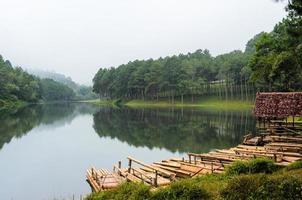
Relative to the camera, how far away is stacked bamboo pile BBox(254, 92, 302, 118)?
108 feet

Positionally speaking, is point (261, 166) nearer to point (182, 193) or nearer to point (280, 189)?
point (182, 193)

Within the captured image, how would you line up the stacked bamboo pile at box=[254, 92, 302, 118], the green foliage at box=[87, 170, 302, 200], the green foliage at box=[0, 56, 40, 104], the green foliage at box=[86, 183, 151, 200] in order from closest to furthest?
the green foliage at box=[87, 170, 302, 200] < the green foliage at box=[86, 183, 151, 200] < the stacked bamboo pile at box=[254, 92, 302, 118] < the green foliage at box=[0, 56, 40, 104]

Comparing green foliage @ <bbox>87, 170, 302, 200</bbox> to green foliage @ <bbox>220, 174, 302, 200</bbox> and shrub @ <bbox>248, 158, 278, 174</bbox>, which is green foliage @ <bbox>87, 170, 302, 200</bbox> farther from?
shrub @ <bbox>248, 158, 278, 174</bbox>

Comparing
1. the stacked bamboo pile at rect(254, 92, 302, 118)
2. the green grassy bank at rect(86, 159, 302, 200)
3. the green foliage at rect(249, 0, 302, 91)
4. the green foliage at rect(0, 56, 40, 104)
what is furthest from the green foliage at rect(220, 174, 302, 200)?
the green foliage at rect(0, 56, 40, 104)

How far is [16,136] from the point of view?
52.4 m

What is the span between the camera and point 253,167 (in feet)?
62.9

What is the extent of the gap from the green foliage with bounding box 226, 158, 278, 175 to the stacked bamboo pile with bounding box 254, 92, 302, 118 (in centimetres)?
1417

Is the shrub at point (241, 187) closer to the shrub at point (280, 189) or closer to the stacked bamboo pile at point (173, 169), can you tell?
the shrub at point (280, 189)

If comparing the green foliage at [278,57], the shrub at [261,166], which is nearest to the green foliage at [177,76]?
the green foliage at [278,57]

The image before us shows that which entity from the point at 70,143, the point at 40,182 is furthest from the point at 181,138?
the point at 40,182

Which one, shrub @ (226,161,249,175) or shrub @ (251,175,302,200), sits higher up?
shrub @ (251,175,302,200)

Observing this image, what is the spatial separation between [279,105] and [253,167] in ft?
52.8

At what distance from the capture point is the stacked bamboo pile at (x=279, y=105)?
32.9 meters

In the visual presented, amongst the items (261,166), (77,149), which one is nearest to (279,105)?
(261,166)
